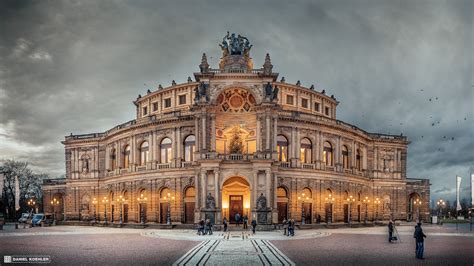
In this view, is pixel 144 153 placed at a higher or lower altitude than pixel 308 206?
higher

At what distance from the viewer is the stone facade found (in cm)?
5641

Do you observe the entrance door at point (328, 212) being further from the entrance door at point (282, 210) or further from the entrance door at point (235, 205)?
the entrance door at point (235, 205)

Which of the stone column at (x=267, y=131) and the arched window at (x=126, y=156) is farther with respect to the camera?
the arched window at (x=126, y=156)

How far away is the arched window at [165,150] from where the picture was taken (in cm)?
6488

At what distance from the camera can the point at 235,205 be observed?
6100cm

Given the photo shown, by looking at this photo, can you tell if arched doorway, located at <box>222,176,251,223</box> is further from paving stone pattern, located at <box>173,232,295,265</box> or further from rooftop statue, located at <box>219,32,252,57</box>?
paving stone pattern, located at <box>173,232,295,265</box>

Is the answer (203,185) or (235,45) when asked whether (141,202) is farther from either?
(235,45)

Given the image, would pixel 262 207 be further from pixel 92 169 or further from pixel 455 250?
pixel 92 169

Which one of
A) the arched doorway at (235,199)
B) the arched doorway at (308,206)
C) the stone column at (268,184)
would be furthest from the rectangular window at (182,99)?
the arched doorway at (308,206)

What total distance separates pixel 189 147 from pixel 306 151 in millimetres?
16405

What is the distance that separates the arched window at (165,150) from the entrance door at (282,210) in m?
16.9

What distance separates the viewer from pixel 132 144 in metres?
68.4

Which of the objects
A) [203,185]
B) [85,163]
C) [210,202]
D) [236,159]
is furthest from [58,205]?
[236,159]

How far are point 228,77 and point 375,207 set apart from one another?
36.5m
